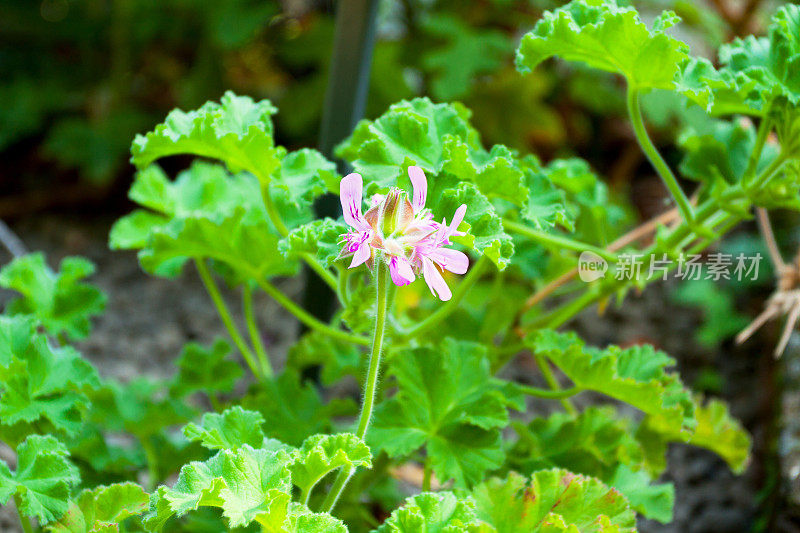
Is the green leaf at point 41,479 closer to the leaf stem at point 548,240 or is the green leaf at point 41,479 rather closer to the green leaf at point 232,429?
the green leaf at point 232,429

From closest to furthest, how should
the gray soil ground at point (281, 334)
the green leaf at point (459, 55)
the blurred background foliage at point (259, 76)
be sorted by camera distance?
the gray soil ground at point (281, 334)
the green leaf at point (459, 55)
the blurred background foliage at point (259, 76)

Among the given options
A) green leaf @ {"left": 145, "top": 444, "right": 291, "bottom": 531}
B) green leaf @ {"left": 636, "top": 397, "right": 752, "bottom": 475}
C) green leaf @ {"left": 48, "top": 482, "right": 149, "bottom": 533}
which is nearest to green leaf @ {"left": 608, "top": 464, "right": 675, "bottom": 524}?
green leaf @ {"left": 636, "top": 397, "right": 752, "bottom": 475}

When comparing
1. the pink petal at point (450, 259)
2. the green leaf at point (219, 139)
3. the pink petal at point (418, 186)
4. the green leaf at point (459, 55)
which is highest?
the green leaf at point (459, 55)

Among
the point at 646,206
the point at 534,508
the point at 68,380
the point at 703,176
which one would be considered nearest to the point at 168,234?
the point at 68,380

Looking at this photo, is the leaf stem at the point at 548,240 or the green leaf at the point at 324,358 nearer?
the leaf stem at the point at 548,240

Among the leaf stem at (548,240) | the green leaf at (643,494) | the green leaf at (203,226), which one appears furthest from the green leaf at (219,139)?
the green leaf at (643,494)

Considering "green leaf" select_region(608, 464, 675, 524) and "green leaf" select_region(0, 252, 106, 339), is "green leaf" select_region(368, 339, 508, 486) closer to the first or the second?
"green leaf" select_region(608, 464, 675, 524)

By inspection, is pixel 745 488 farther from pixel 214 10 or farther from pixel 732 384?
pixel 214 10
